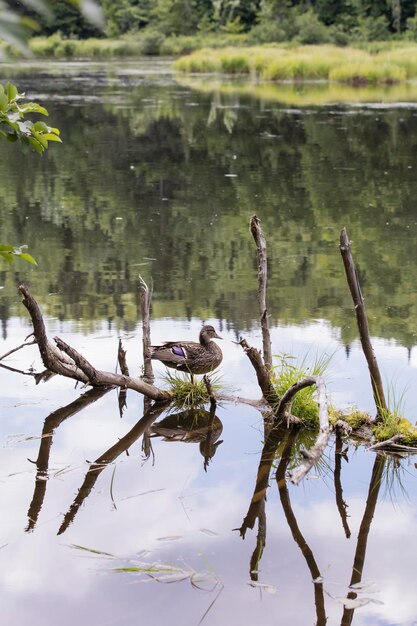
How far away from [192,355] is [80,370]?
766 millimetres

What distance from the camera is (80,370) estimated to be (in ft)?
21.1

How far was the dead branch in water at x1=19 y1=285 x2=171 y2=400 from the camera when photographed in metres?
5.65

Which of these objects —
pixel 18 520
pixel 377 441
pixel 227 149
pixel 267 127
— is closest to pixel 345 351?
pixel 377 441

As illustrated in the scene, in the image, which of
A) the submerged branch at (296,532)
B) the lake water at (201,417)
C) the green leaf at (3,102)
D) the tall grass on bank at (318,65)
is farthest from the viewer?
the tall grass on bank at (318,65)

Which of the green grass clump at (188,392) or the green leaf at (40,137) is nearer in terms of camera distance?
the green leaf at (40,137)

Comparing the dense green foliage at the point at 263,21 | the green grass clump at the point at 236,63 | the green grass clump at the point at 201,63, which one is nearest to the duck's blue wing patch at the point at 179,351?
the green grass clump at the point at 236,63

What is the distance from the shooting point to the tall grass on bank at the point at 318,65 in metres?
39.1

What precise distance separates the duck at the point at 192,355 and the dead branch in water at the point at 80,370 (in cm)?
21

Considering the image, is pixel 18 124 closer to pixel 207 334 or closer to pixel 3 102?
pixel 3 102

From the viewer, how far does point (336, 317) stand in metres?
8.45

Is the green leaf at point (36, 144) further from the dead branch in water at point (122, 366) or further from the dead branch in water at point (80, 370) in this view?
the dead branch in water at point (122, 366)

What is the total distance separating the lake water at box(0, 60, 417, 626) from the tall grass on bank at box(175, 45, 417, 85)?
21953 mm

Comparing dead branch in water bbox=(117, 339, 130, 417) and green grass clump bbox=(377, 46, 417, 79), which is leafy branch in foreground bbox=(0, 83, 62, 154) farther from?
green grass clump bbox=(377, 46, 417, 79)

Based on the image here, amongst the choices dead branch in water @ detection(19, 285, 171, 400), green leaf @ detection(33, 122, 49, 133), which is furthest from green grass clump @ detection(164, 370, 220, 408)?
green leaf @ detection(33, 122, 49, 133)
